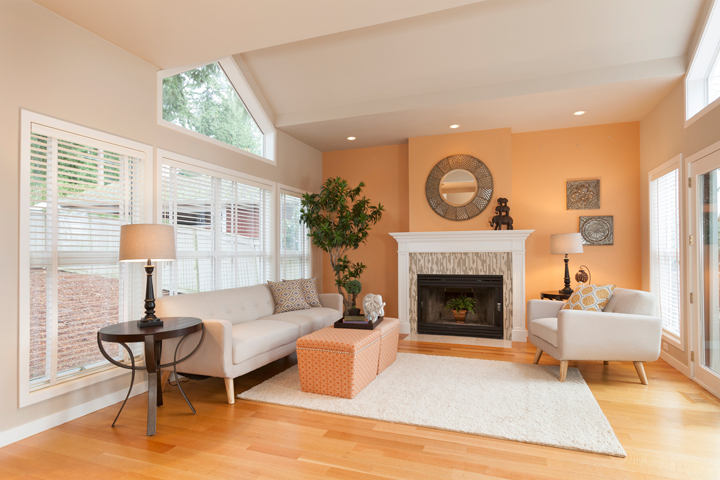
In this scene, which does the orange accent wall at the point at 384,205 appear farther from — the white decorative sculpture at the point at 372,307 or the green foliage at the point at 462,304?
the white decorative sculpture at the point at 372,307

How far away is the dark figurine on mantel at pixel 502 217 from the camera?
17.3ft

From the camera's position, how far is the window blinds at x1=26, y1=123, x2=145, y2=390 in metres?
2.71

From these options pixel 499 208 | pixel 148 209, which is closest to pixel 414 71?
pixel 499 208

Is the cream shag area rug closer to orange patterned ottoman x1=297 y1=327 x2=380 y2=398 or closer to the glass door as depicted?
orange patterned ottoman x1=297 y1=327 x2=380 y2=398

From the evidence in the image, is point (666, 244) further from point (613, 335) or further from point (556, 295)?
point (613, 335)

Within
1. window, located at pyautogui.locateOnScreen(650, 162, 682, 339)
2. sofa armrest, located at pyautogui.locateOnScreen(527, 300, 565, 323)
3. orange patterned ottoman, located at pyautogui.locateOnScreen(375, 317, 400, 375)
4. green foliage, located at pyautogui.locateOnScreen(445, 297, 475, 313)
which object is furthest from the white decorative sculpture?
window, located at pyautogui.locateOnScreen(650, 162, 682, 339)

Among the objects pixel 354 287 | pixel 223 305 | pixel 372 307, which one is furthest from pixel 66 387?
pixel 354 287

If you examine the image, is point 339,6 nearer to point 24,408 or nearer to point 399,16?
point 399,16

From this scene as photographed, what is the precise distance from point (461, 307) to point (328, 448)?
11.8 feet

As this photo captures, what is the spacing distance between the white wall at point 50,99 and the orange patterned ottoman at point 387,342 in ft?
6.98

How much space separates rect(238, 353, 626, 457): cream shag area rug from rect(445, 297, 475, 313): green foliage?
160 cm

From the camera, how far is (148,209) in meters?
3.46

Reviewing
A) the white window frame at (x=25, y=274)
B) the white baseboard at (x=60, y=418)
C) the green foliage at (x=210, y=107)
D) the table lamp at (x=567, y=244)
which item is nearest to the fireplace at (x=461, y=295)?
the table lamp at (x=567, y=244)

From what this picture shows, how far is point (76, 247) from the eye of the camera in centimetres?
294
